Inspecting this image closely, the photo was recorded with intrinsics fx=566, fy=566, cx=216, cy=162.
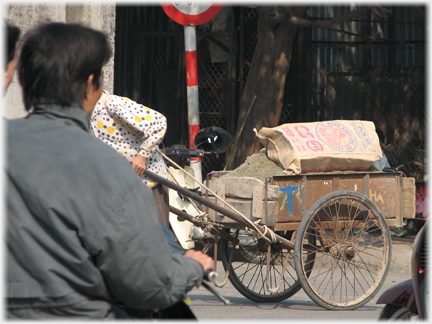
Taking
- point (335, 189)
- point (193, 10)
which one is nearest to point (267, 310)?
point (335, 189)

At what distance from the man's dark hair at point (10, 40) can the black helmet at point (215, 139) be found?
3.84 m

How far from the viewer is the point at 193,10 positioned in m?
5.94

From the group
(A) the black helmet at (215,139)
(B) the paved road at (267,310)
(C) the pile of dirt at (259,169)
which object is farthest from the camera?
(A) the black helmet at (215,139)

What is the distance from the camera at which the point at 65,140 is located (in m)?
1.48

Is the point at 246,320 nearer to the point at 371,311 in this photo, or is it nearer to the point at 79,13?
the point at 371,311

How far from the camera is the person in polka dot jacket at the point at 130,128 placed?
4020 mm

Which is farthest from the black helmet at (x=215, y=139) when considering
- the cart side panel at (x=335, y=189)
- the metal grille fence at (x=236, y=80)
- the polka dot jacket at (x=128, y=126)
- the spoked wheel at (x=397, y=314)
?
the metal grille fence at (x=236, y=80)

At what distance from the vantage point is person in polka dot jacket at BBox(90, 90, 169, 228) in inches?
158

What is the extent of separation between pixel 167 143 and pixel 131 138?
4.35 metres

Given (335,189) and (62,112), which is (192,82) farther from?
(62,112)

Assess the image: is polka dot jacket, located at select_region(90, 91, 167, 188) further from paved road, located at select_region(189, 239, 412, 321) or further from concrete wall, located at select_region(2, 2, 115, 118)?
paved road, located at select_region(189, 239, 412, 321)

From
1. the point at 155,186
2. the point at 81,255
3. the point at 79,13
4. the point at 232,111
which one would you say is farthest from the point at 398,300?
the point at 232,111

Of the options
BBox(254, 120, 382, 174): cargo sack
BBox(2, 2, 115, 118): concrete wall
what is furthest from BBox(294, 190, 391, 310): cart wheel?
BBox(2, 2, 115, 118): concrete wall

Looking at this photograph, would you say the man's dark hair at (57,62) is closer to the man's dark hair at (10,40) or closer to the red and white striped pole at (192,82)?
the man's dark hair at (10,40)
